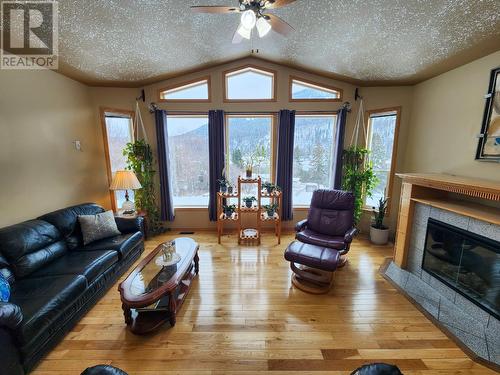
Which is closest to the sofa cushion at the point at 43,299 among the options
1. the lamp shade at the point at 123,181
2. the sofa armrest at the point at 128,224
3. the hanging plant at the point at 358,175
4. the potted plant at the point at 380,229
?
the sofa armrest at the point at 128,224

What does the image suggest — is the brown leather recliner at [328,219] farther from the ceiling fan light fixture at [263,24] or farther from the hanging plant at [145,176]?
the hanging plant at [145,176]

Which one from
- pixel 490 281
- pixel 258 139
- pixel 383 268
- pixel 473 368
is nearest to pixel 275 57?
pixel 258 139

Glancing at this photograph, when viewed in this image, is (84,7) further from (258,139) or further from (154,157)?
(258,139)


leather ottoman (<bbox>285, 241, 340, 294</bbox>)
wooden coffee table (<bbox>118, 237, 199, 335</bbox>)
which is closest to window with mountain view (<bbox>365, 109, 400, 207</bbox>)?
leather ottoman (<bbox>285, 241, 340, 294</bbox>)

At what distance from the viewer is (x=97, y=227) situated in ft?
9.12

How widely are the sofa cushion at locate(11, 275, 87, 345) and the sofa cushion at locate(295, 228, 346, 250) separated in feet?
8.32

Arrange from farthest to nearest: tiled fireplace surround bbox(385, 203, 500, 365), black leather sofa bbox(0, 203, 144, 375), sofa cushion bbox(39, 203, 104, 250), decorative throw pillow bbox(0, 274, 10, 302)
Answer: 1. sofa cushion bbox(39, 203, 104, 250)
2. tiled fireplace surround bbox(385, 203, 500, 365)
3. decorative throw pillow bbox(0, 274, 10, 302)
4. black leather sofa bbox(0, 203, 144, 375)

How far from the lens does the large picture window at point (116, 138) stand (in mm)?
3758

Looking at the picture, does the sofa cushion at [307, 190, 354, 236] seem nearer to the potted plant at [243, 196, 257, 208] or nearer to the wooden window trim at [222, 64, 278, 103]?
the potted plant at [243, 196, 257, 208]

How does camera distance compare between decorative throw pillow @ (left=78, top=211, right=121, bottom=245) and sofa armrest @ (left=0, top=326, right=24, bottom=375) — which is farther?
decorative throw pillow @ (left=78, top=211, right=121, bottom=245)

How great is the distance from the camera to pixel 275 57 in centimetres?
354

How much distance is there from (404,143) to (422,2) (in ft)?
7.55

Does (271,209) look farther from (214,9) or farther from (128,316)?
(214,9)

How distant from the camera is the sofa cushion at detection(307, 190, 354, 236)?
3090mm
